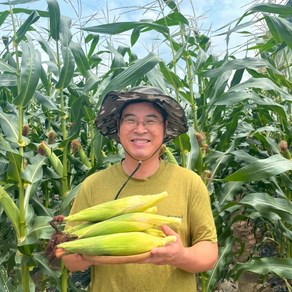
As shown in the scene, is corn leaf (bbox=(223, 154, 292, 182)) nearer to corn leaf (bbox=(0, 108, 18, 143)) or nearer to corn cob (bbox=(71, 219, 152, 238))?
corn cob (bbox=(71, 219, 152, 238))

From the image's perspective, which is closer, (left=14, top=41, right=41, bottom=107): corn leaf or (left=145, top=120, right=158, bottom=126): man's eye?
(left=145, top=120, right=158, bottom=126): man's eye

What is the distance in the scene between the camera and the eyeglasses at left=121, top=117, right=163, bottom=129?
5.79 ft

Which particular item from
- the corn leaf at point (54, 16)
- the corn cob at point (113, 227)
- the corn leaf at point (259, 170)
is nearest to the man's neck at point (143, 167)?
the corn cob at point (113, 227)

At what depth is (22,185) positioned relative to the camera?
246 cm

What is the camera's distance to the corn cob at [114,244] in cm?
129

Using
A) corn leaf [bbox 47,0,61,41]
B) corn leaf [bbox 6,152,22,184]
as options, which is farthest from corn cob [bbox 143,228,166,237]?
corn leaf [bbox 47,0,61,41]

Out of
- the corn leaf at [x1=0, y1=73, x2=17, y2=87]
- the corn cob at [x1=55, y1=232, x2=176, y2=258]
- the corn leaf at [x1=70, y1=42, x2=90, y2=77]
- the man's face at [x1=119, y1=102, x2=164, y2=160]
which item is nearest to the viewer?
the corn cob at [x1=55, y1=232, x2=176, y2=258]

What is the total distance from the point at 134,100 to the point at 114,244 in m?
0.70

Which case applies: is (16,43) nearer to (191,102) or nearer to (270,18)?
(191,102)

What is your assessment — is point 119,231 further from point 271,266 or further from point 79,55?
point 79,55

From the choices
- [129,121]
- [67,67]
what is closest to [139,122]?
[129,121]

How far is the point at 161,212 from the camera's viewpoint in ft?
5.79

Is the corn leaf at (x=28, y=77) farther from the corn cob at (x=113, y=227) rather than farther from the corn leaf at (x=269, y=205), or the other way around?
the corn leaf at (x=269, y=205)

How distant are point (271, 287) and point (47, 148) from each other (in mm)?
2692
